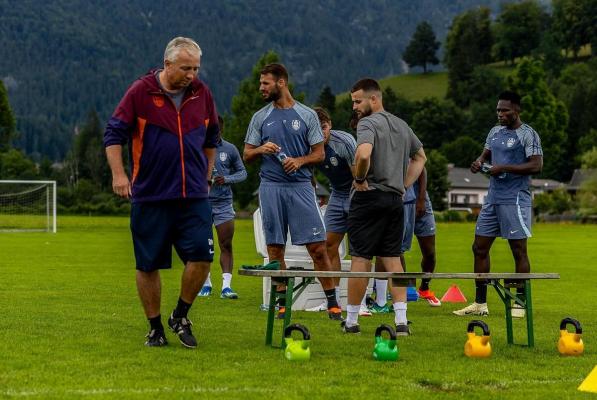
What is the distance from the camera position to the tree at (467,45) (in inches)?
7264

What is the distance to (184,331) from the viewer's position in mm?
8164

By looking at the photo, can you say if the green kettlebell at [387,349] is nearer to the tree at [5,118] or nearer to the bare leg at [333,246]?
the bare leg at [333,246]

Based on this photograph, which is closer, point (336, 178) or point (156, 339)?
point (156, 339)

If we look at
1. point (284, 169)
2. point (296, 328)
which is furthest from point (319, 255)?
point (296, 328)

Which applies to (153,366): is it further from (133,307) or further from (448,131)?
(448,131)

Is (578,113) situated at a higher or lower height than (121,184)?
higher

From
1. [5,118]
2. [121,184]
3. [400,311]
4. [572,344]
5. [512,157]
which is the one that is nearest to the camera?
[121,184]

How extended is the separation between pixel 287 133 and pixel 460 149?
13510cm

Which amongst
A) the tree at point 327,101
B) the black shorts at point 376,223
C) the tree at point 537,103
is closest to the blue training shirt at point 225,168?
the black shorts at point 376,223

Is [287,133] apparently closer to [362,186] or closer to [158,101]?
[362,186]

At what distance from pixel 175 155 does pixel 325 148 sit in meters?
3.79

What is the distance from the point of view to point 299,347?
7.50m

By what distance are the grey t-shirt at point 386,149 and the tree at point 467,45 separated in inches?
6883

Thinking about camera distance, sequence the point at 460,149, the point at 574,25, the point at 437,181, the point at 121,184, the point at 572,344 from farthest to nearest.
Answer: the point at 574,25 → the point at 460,149 → the point at 437,181 → the point at 572,344 → the point at 121,184
